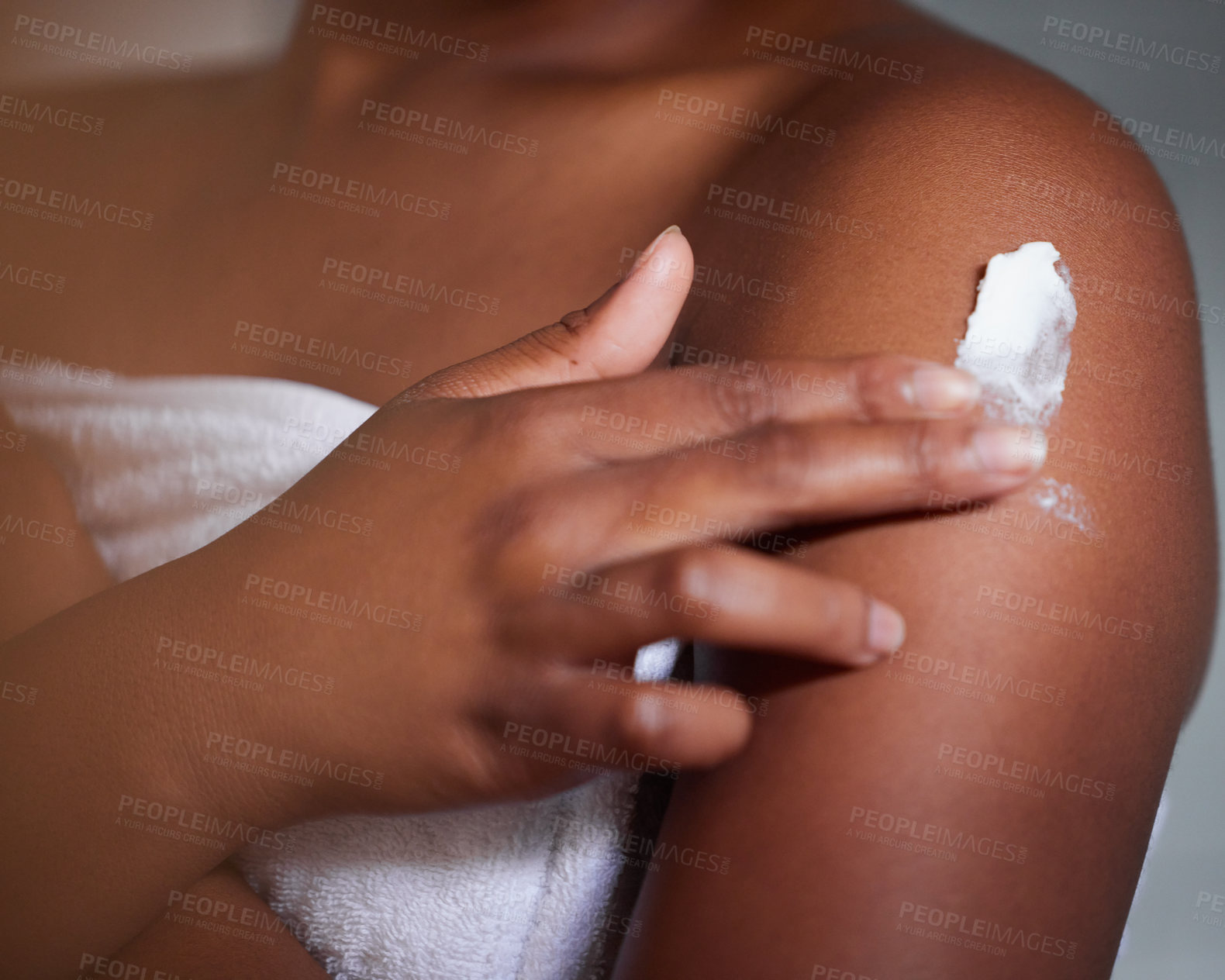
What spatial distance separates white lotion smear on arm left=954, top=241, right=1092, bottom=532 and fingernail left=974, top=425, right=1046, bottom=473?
0.20 ft

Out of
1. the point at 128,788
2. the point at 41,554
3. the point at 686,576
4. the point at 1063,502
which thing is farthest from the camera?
the point at 41,554

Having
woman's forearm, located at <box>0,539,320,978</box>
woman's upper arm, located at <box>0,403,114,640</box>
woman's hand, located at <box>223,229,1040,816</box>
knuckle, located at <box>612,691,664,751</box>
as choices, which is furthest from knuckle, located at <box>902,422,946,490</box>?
woman's upper arm, located at <box>0,403,114,640</box>

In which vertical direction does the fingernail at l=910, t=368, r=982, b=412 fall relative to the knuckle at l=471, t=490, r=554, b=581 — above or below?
above

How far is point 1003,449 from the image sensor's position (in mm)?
523

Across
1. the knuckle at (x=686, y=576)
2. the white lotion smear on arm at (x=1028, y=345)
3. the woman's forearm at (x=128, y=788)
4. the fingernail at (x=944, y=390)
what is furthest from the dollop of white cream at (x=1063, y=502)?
the woman's forearm at (x=128, y=788)

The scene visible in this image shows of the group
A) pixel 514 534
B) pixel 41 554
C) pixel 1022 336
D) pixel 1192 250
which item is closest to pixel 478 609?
pixel 514 534

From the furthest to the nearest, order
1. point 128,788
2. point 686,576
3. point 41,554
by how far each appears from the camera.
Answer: point 41,554 < point 128,788 < point 686,576

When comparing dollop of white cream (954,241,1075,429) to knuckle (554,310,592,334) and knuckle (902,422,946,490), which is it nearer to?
knuckle (902,422,946,490)

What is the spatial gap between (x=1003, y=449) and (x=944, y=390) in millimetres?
53

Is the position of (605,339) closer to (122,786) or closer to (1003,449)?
(1003,449)

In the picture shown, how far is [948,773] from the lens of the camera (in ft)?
1.86

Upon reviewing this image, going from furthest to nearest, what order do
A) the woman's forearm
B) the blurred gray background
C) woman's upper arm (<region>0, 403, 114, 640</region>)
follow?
the blurred gray background
woman's upper arm (<region>0, 403, 114, 640</region>)
the woman's forearm

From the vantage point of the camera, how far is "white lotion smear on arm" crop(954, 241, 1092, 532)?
60cm

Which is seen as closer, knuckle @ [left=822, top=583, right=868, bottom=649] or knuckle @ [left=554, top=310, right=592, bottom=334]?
knuckle @ [left=822, top=583, right=868, bottom=649]
